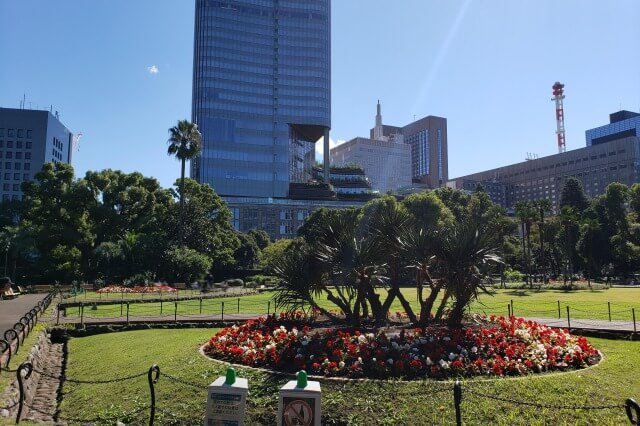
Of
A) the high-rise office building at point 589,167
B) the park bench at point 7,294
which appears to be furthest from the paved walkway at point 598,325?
the high-rise office building at point 589,167

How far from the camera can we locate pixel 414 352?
11.0m

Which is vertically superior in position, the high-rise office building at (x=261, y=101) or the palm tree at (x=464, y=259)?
the high-rise office building at (x=261, y=101)

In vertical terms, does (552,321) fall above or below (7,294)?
below

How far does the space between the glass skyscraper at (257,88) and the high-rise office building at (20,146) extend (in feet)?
121

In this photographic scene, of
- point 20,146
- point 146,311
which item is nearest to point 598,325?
point 146,311

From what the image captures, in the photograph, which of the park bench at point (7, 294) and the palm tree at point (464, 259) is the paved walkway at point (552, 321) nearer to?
the palm tree at point (464, 259)

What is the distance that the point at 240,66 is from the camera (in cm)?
13662

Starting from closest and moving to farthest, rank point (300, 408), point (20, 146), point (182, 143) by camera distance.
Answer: point (300, 408) < point (182, 143) < point (20, 146)

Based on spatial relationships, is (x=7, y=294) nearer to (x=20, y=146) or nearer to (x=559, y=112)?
(x=20, y=146)

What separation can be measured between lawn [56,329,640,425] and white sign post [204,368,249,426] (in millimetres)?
2003

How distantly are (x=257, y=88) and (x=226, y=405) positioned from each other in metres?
139

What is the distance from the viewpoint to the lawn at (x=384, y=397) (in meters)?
8.15

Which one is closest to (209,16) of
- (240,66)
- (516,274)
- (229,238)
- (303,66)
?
(240,66)

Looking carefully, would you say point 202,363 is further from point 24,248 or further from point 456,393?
point 24,248
